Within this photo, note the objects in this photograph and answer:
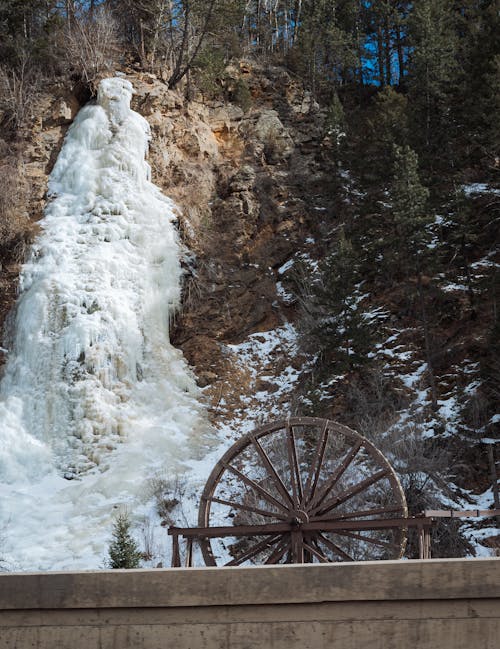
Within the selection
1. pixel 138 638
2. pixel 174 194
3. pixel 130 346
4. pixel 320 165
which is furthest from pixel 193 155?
pixel 138 638

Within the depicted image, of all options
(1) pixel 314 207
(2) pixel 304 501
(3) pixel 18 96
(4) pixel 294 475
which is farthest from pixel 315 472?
(3) pixel 18 96

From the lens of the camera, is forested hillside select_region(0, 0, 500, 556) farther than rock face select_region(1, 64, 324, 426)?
No

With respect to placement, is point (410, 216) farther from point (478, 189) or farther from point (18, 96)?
point (18, 96)

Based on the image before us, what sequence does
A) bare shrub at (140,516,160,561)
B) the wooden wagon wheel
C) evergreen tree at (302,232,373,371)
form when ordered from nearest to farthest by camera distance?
the wooden wagon wheel, bare shrub at (140,516,160,561), evergreen tree at (302,232,373,371)

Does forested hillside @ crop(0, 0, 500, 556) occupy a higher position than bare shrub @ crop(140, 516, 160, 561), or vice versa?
forested hillside @ crop(0, 0, 500, 556)

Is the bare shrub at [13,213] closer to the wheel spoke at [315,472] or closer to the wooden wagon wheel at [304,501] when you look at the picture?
the wooden wagon wheel at [304,501]

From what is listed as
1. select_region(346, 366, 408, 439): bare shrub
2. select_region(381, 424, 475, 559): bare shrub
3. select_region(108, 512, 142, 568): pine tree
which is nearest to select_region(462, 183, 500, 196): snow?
select_region(346, 366, 408, 439): bare shrub

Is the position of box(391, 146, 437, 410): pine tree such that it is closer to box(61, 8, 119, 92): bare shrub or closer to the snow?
the snow

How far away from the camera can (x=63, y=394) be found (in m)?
20.2

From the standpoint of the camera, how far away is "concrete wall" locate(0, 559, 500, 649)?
596 centimetres

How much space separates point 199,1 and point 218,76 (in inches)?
118

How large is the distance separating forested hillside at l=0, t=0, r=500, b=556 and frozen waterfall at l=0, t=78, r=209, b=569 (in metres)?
0.95

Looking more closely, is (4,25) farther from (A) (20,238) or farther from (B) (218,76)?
(A) (20,238)

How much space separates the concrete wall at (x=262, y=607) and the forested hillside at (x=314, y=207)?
11404 millimetres
